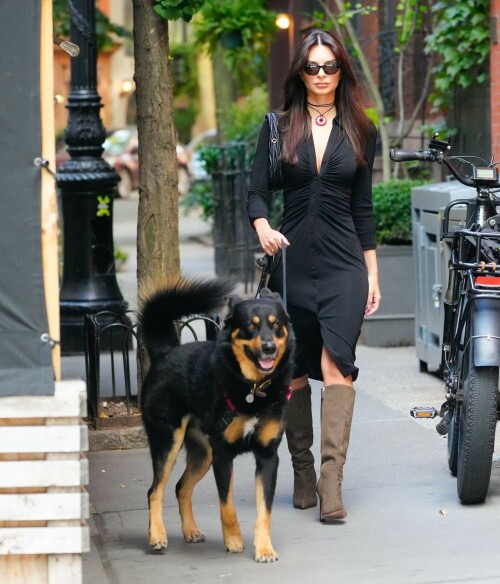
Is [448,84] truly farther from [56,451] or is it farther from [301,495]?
[56,451]

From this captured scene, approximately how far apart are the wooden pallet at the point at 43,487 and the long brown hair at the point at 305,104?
200 cm

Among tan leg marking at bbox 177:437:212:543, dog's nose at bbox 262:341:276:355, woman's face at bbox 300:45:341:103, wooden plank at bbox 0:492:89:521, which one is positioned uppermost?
woman's face at bbox 300:45:341:103

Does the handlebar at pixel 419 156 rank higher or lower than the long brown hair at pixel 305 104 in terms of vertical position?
lower

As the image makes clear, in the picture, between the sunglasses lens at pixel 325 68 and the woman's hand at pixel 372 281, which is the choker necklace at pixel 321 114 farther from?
the woman's hand at pixel 372 281

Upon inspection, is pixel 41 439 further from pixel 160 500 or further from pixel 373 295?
pixel 373 295

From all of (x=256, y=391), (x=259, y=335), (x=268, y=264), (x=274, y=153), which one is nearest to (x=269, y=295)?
(x=259, y=335)

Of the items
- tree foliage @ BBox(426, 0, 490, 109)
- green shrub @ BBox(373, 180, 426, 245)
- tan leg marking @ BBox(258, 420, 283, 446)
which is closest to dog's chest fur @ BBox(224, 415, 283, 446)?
tan leg marking @ BBox(258, 420, 283, 446)

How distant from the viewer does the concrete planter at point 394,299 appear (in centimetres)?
1048

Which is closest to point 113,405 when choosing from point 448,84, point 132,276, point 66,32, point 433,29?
point 448,84

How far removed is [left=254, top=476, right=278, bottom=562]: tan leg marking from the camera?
5.14 m

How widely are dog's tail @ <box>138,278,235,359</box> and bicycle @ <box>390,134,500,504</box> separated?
109 centimetres

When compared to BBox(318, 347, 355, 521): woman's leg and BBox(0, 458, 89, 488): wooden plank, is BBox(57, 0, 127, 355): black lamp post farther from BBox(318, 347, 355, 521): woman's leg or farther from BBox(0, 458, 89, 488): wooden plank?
A: BBox(0, 458, 89, 488): wooden plank

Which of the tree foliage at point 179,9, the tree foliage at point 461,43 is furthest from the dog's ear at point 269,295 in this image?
the tree foliage at point 461,43

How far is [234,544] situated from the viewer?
534 cm
